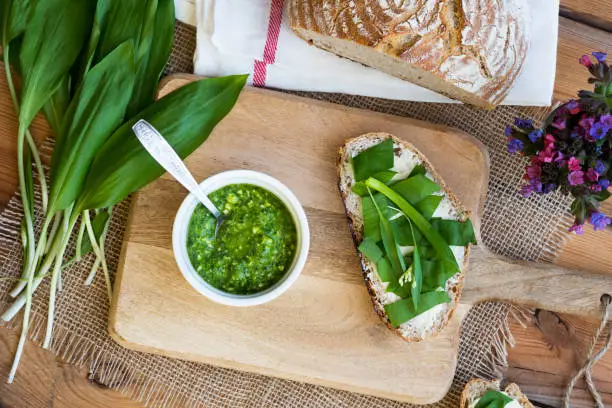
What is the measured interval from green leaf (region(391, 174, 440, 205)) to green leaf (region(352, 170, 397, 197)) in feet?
0.15

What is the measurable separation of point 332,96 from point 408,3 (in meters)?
0.49

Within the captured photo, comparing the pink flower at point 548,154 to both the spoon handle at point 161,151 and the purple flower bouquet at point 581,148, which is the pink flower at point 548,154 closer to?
the purple flower bouquet at point 581,148

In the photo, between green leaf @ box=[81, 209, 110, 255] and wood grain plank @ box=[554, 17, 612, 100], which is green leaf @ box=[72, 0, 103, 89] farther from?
wood grain plank @ box=[554, 17, 612, 100]

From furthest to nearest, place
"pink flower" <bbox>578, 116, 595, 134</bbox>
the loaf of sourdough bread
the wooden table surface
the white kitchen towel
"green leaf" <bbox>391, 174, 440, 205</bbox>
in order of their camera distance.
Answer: the wooden table surface
the white kitchen towel
"green leaf" <bbox>391, 174, 440, 205</bbox>
the loaf of sourdough bread
"pink flower" <bbox>578, 116, 595, 134</bbox>

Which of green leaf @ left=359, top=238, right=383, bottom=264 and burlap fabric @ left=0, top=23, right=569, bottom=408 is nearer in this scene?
green leaf @ left=359, top=238, right=383, bottom=264

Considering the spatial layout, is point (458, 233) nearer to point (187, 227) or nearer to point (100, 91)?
point (187, 227)

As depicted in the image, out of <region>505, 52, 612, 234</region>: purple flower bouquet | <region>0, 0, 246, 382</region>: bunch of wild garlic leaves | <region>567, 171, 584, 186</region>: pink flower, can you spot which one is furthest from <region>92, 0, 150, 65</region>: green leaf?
<region>567, 171, 584, 186</region>: pink flower

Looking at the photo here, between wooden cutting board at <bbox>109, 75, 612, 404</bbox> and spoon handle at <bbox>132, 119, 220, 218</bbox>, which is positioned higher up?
spoon handle at <bbox>132, 119, 220, 218</bbox>

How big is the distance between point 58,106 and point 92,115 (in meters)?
0.24

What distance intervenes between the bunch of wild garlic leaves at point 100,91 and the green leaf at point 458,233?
2.84ft

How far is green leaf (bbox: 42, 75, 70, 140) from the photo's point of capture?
7.12ft

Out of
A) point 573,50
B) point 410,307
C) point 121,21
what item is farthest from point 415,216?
point 121,21

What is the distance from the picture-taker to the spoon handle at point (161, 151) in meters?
1.94

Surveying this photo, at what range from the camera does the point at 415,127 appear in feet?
7.46
